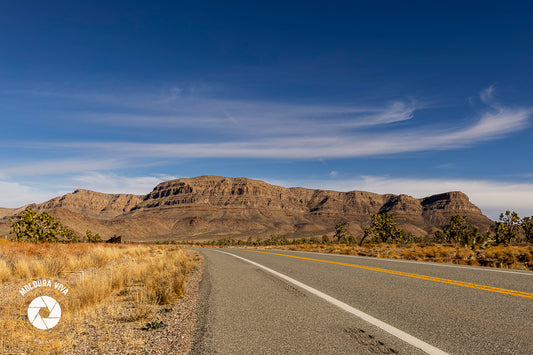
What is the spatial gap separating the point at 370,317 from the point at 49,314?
5.42m

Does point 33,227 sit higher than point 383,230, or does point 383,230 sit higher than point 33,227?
point 383,230

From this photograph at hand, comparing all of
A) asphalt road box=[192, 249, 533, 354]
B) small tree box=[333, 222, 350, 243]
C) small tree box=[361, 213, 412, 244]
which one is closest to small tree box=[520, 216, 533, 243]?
small tree box=[361, 213, 412, 244]

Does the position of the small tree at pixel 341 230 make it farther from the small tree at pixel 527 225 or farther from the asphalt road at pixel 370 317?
the asphalt road at pixel 370 317

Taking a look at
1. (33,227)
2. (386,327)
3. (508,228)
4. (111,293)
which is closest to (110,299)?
(111,293)

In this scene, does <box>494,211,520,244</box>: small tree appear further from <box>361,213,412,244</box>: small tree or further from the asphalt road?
the asphalt road

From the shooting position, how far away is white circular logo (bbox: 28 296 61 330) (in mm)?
4915

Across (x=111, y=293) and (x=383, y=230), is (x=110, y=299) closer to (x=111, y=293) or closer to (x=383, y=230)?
(x=111, y=293)

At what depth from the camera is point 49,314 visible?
5488 millimetres

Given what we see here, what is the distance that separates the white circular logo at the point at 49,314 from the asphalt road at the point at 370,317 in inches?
93.7

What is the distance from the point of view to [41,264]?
11.0m

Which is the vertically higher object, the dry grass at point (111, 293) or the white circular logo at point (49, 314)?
the white circular logo at point (49, 314)

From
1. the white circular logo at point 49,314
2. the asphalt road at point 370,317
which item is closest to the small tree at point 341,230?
the asphalt road at point 370,317

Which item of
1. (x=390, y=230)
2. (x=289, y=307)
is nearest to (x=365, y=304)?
(x=289, y=307)

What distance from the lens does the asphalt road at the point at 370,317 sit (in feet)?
12.9
